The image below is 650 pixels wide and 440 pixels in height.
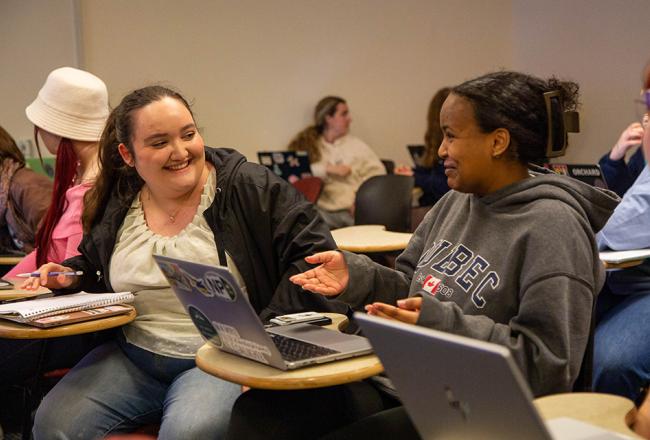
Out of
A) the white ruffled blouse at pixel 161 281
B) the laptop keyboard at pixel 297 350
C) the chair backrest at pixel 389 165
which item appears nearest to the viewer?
the laptop keyboard at pixel 297 350

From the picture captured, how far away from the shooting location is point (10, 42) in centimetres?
562

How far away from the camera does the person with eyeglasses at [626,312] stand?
2.34 m

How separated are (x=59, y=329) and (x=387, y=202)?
96.9 inches

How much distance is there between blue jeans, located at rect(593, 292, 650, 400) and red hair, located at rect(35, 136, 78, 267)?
197cm

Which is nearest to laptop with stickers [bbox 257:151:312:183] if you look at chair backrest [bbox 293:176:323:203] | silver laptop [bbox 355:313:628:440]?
chair backrest [bbox 293:176:323:203]

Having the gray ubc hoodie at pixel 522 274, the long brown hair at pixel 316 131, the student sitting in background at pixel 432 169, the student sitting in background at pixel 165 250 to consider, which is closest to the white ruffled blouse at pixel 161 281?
the student sitting in background at pixel 165 250

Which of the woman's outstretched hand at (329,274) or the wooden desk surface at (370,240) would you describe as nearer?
the woman's outstretched hand at (329,274)

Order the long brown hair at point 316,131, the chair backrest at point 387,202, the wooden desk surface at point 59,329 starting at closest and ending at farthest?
the wooden desk surface at point 59,329, the chair backrest at point 387,202, the long brown hair at point 316,131

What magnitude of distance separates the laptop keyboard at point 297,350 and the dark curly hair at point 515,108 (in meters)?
0.60

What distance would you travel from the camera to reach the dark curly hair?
171 cm

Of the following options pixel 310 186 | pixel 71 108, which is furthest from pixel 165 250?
pixel 310 186

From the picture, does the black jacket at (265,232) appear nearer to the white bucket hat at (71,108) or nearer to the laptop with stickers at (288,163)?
the white bucket hat at (71,108)

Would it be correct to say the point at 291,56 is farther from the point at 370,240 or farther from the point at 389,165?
the point at 370,240

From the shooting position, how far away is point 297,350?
5.46 ft
